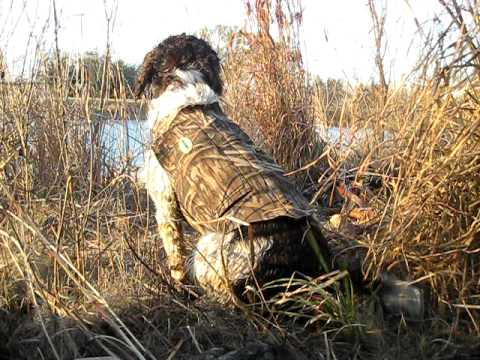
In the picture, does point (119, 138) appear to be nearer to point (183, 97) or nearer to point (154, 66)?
point (154, 66)

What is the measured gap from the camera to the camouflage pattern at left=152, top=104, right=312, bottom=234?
7.93 ft

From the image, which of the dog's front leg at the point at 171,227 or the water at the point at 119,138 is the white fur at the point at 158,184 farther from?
the water at the point at 119,138

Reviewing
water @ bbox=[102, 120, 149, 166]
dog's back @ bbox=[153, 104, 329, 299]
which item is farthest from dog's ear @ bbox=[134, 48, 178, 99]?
water @ bbox=[102, 120, 149, 166]

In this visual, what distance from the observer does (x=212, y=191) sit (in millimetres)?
2555

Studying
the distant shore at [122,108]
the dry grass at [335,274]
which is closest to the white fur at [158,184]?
the dry grass at [335,274]

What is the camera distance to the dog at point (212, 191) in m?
2.38

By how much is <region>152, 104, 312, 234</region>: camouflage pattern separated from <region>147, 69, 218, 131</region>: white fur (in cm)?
5

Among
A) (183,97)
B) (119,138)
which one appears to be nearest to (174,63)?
(183,97)

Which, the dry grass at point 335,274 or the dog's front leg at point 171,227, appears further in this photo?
the dog's front leg at point 171,227

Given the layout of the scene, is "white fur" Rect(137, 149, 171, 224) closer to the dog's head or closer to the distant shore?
the dog's head

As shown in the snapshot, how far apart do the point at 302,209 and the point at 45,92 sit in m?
2.36

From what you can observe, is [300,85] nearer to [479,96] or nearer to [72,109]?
[72,109]

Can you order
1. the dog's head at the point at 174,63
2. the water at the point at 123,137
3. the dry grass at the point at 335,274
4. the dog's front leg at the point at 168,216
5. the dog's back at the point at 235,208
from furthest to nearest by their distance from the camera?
the water at the point at 123,137 < the dog's head at the point at 174,63 < the dog's front leg at the point at 168,216 < the dog's back at the point at 235,208 < the dry grass at the point at 335,274

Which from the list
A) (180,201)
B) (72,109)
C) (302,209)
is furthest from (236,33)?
(302,209)
